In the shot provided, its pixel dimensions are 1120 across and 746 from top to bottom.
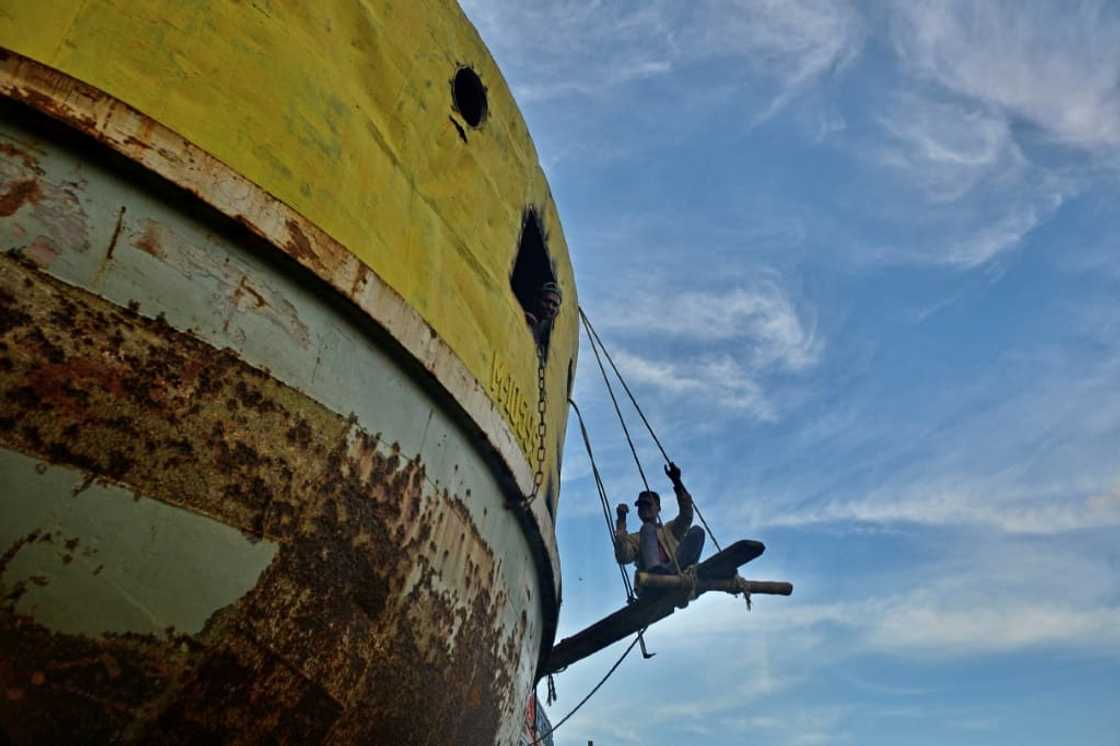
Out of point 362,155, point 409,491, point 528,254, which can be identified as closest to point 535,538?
point 409,491

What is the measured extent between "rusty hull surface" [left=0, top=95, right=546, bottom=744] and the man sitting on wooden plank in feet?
13.0

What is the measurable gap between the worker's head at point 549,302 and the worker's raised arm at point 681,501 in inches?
102

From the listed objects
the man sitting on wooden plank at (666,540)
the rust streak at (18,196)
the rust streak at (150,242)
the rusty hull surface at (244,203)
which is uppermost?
the man sitting on wooden plank at (666,540)

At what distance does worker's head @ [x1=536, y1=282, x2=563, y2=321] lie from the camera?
14.4ft

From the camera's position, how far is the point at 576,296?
18.4 feet

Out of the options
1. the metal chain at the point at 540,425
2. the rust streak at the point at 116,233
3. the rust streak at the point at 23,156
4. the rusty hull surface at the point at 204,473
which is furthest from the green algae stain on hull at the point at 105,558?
the metal chain at the point at 540,425

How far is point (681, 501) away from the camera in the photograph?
650cm

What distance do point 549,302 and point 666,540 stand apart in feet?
9.85

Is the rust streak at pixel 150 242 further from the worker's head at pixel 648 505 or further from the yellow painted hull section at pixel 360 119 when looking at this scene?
the worker's head at pixel 648 505

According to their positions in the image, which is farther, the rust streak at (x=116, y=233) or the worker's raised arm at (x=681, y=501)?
the worker's raised arm at (x=681, y=501)

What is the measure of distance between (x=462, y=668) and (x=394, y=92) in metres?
2.37

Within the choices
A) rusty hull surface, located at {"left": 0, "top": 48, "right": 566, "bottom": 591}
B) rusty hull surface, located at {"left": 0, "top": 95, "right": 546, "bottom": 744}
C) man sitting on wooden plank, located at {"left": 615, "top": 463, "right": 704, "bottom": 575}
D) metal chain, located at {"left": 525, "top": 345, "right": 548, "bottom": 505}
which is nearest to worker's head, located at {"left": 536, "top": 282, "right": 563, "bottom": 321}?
metal chain, located at {"left": 525, "top": 345, "right": 548, "bottom": 505}

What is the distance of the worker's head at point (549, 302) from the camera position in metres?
4.38

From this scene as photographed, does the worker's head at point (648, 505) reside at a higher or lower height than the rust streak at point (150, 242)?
higher
